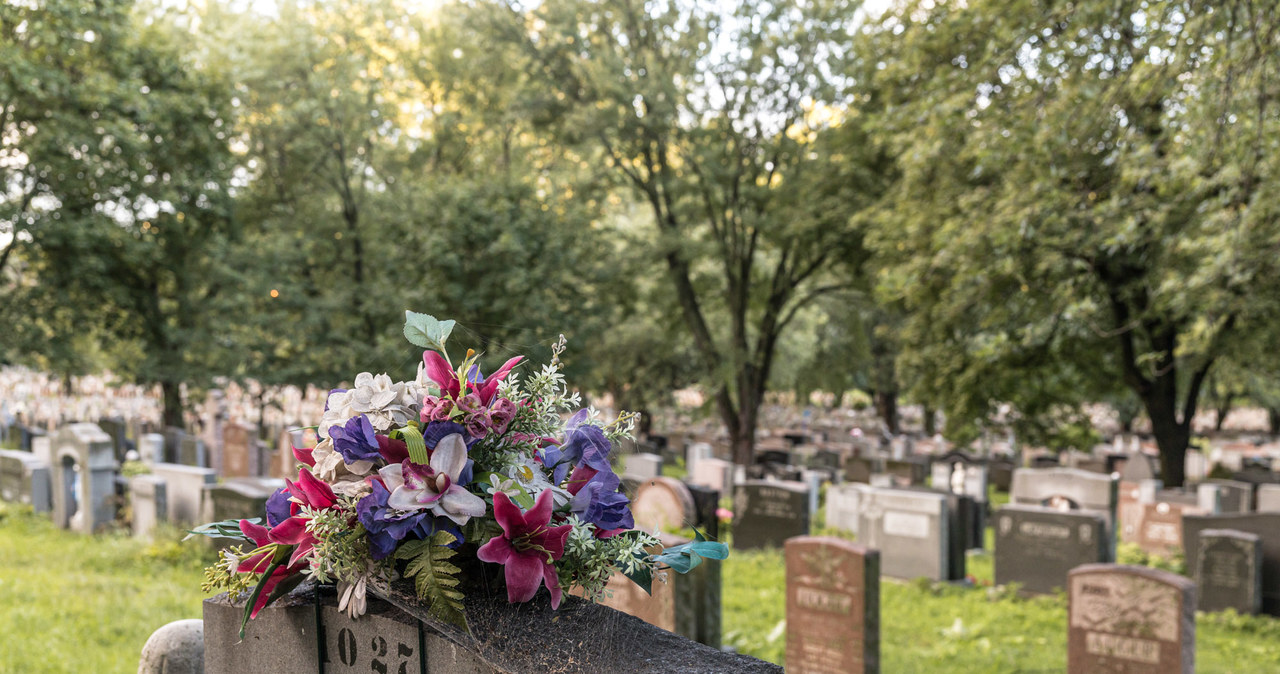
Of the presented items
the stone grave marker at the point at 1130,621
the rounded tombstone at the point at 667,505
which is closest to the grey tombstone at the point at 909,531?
the rounded tombstone at the point at 667,505

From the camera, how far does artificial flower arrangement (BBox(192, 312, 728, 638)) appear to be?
168cm

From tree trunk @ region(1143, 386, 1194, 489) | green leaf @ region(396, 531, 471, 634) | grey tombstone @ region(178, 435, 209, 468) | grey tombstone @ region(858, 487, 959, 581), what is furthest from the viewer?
grey tombstone @ region(178, 435, 209, 468)

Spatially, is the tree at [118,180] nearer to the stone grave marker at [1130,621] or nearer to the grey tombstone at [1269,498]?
the stone grave marker at [1130,621]

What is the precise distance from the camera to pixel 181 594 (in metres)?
7.62

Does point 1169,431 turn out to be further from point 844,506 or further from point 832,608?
point 832,608

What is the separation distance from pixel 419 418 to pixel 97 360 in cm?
3105

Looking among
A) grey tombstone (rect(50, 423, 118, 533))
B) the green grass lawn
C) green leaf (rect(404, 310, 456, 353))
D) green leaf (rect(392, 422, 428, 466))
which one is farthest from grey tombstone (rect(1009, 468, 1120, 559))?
grey tombstone (rect(50, 423, 118, 533))

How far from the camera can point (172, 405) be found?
66.4 ft

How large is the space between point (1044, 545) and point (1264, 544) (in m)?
2.32

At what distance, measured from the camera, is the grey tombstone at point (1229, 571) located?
30.5 feet

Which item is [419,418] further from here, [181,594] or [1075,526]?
[1075,526]

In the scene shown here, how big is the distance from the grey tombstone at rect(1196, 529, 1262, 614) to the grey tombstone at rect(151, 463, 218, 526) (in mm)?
10979

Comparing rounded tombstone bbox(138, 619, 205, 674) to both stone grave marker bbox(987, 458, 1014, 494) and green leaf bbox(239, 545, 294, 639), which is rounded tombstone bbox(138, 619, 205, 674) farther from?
stone grave marker bbox(987, 458, 1014, 494)

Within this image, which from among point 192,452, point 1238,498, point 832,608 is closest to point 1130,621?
point 832,608
